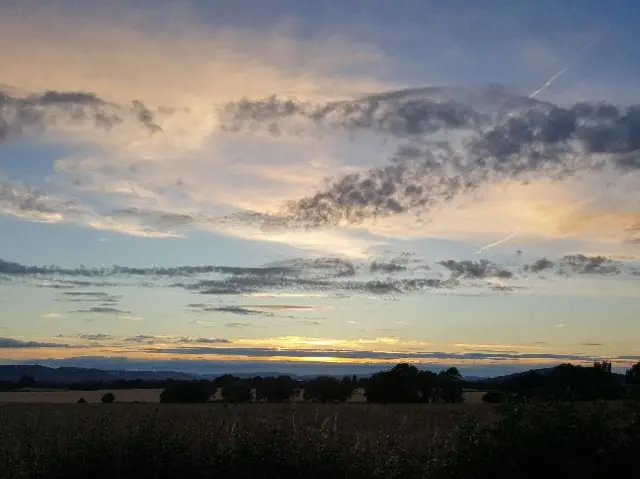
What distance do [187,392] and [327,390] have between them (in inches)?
526

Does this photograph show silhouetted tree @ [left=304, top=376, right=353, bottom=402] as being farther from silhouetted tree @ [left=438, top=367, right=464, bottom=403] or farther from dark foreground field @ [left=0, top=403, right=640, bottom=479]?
dark foreground field @ [left=0, top=403, right=640, bottom=479]

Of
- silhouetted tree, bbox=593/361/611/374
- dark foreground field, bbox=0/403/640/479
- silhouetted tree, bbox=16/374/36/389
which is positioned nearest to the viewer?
dark foreground field, bbox=0/403/640/479

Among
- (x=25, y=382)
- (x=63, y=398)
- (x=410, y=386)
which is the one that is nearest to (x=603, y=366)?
(x=410, y=386)

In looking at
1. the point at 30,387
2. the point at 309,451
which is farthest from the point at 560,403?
the point at 30,387

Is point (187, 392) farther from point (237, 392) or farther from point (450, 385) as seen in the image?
point (450, 385)

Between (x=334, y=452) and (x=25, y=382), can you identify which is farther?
(x=25, y=382)

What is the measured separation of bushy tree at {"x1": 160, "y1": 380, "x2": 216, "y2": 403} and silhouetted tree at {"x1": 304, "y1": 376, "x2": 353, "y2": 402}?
954 centimetres

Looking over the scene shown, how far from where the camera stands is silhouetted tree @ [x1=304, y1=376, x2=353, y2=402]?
71375 mm

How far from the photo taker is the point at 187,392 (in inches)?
2854

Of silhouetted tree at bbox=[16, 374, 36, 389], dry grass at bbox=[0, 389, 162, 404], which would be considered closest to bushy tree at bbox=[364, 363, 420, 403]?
dry grass at bbox=[0, 389, 162, 404]

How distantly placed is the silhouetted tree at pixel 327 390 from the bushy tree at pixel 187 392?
954cm

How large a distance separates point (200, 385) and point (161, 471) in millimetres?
61094

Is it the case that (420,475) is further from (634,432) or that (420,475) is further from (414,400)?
(414,400)

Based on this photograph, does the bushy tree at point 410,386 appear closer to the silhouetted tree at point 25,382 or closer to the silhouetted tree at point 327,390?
the silhouetted tree at point 327,390
